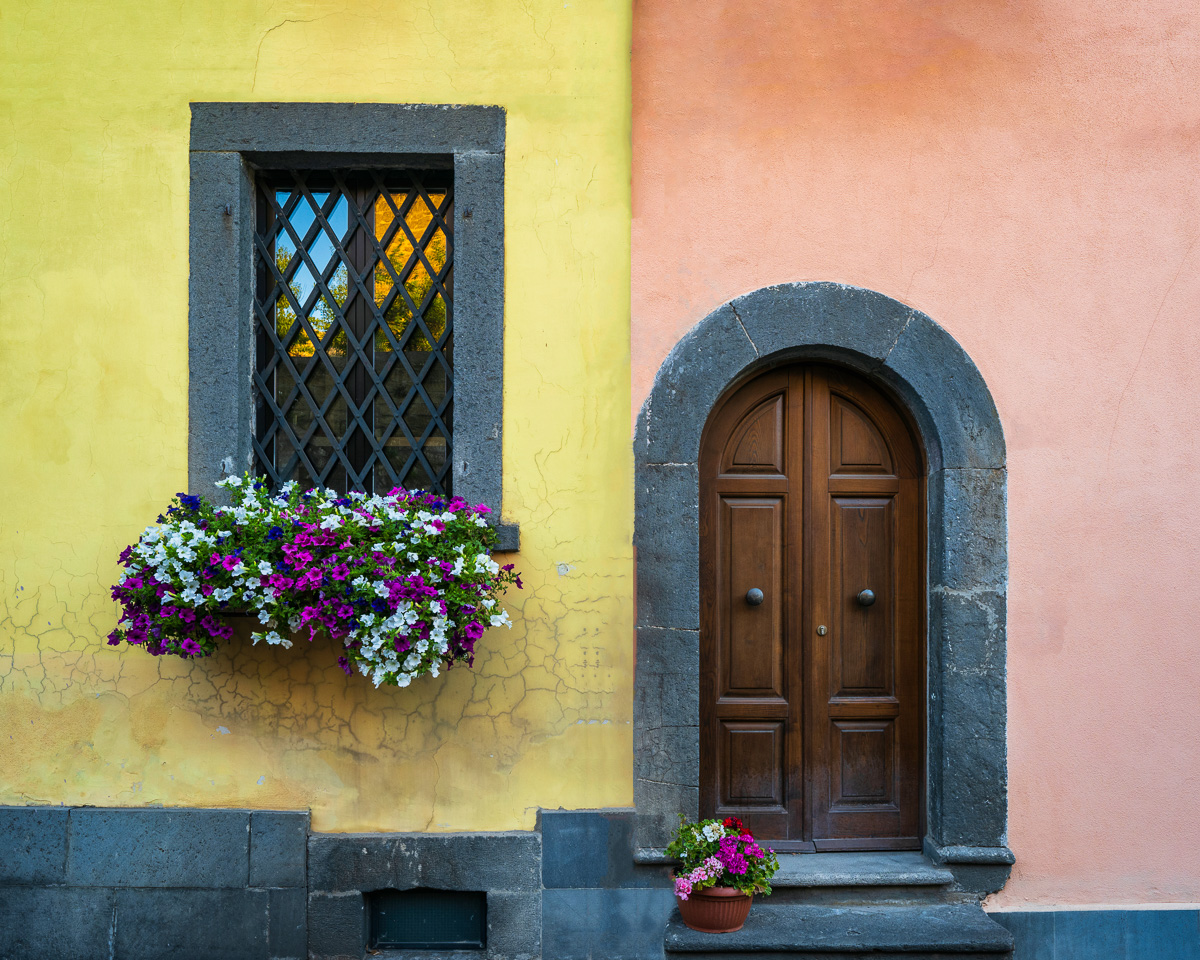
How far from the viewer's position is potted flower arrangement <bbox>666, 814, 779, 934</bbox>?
320 centimetres

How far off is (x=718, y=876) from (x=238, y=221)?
3305mm

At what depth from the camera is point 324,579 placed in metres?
3.02

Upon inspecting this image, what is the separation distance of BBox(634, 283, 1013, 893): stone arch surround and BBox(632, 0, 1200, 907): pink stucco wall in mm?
110

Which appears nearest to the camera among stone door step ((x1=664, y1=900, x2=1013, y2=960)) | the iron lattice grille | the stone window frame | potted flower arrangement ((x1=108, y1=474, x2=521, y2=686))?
potted flower arrangement ((x1=108, y1=474, x2=521, y2=686))

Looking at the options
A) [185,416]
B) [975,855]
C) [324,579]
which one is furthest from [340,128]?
[975,855]

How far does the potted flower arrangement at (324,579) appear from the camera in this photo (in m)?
3.01

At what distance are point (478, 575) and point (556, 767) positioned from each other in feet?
3.05

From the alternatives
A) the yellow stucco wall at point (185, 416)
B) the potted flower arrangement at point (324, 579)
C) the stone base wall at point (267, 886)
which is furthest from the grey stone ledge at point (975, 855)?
the potted flower arrangement at point (324, 579)

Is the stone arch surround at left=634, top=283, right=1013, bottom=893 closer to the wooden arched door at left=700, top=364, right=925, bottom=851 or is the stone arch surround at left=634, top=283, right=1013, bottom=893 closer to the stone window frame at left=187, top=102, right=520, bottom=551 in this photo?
the wooden arched door at left=700, top=364, right=925, bottom=851

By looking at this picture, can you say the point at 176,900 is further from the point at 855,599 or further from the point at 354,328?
the point at 855,599

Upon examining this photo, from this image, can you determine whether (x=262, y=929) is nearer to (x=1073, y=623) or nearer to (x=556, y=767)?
(x=556, y=767)

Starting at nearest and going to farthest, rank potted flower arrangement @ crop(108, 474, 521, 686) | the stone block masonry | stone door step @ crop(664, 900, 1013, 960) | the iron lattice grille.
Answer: potted flower arrangement @ crop(108, 474, 521, 686) → stone door step @ crop(664, 900, 1013, 960) → the stone block masonry → the iron lattice grille

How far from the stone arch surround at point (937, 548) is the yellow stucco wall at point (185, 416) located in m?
0.13

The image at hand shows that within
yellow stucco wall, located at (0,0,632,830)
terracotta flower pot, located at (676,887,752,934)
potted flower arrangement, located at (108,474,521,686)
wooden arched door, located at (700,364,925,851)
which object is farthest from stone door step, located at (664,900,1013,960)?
potted flower arrangement, located at (108,474,521,686)
